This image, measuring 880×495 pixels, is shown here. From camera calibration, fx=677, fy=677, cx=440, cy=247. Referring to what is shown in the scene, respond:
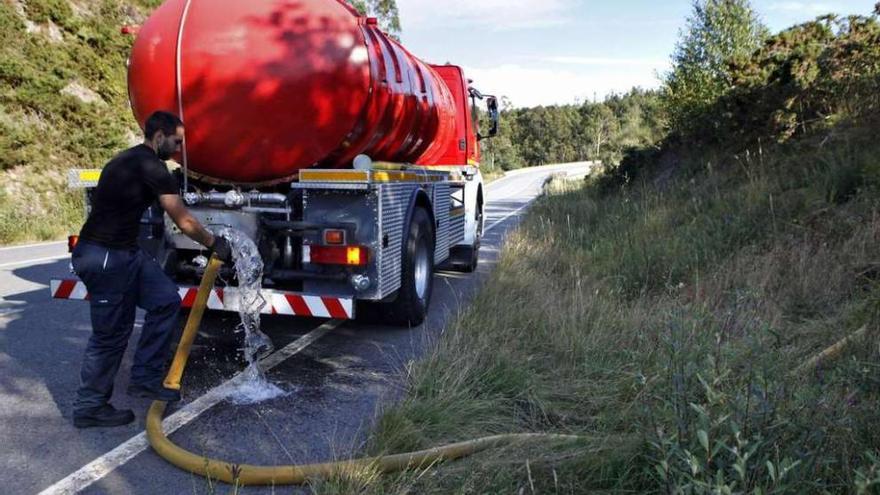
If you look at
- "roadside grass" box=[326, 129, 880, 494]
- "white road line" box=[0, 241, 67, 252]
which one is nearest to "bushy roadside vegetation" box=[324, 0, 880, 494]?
"roadside grass" box=[326, 129, 880, 494]

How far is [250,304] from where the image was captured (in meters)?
4.70

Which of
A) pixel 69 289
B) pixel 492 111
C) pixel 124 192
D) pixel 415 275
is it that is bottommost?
pixel 415 275

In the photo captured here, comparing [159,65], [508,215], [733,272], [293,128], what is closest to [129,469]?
[293,128]

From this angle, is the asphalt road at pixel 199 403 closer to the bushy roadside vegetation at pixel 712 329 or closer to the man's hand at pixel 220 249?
the bushy roadside vegetation at pixel 712 329

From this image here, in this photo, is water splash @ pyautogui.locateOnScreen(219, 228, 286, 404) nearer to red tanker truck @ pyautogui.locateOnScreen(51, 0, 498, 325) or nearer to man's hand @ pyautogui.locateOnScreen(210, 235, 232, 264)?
red tanker truck @ pyautogui.locateOnScreen(51, 0, 498, 325)

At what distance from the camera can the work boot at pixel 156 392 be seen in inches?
153

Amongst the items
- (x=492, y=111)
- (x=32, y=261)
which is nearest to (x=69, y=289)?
(x=32, y=261)

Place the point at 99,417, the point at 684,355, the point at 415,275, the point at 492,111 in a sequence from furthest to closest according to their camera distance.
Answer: the point at 492,111
the point at 415,275
the point at 99,417
the point at 684,355

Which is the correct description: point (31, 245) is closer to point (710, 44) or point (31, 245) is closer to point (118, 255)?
point (118, 255)

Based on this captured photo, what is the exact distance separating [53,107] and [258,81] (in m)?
15.1

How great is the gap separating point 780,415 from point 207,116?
4058 mm

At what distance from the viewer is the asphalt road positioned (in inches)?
125

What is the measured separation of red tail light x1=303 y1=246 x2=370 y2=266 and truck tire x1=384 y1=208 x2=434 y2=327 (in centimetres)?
76

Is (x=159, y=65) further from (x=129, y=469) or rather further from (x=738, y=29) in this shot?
(x=738, y=29)
